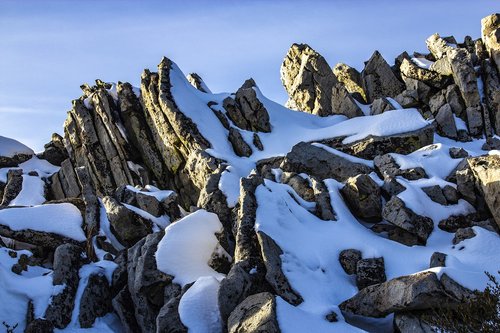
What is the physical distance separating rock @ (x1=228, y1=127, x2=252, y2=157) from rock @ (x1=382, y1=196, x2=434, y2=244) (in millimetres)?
19396

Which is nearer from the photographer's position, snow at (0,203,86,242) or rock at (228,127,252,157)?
snow at (0,203,86,242)

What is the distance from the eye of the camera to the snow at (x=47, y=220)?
94.7ft

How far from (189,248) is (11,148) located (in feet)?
147

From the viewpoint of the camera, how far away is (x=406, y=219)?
75.4 ft

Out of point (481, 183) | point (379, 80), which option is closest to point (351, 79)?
point (379, 80)

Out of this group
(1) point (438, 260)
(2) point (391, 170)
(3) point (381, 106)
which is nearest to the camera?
(1) point (438, 260)

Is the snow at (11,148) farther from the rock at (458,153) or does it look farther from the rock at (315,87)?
the rock at (458,153)

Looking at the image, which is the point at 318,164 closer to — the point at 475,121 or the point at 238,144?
the point at 238,144

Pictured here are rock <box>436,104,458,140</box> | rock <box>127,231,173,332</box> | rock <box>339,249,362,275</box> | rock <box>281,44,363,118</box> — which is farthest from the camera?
rock <box>281,44,363,118</box>

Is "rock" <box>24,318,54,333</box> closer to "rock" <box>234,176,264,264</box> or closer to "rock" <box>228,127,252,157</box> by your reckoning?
"rock" <box>234,176,264,264</box>

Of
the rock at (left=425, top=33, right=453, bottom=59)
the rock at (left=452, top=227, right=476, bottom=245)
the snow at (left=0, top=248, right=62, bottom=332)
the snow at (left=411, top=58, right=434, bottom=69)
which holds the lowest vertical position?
the snow at (left=0, top=248, right=62, bottom=332)

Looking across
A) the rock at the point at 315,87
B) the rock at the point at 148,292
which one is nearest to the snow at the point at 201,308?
the rock at the point at 148,292

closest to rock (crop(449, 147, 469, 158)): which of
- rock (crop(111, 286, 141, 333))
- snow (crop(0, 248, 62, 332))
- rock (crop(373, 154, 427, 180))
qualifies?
rock (crop(373, 154, 427, 180))

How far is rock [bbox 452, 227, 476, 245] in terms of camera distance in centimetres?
2166
